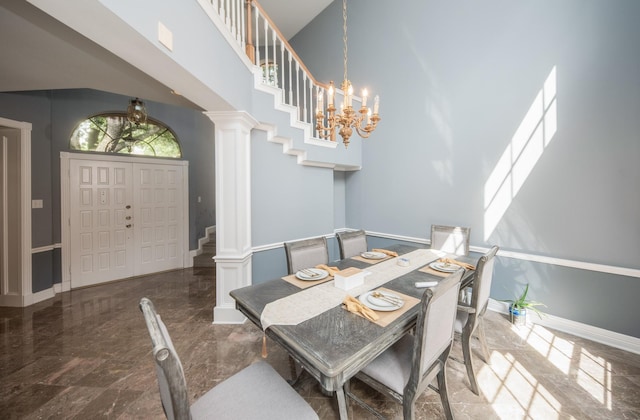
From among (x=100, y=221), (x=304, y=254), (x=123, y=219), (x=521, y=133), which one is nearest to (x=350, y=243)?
(x=304, y=254)

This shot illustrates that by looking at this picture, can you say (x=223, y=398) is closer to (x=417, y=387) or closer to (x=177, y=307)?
(x=417, y=387)

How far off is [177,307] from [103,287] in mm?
1720

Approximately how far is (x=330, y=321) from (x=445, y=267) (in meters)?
1.32

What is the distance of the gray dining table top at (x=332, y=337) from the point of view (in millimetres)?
1021

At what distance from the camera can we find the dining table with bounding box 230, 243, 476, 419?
1052mm

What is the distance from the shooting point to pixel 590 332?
2.37 m

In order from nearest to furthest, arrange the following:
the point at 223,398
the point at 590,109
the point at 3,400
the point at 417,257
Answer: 1. the point at 223,398
2. the point at 3,400
3. the point at 590,109
4. the point at 417,257

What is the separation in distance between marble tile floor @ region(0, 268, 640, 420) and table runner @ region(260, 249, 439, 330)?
2.20 feet

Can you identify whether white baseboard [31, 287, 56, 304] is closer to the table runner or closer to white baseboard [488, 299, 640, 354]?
the table runner

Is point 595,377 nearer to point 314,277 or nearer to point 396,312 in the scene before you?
point 396,312

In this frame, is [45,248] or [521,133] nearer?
[521,133]

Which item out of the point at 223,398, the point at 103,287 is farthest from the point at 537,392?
the point at 103,287

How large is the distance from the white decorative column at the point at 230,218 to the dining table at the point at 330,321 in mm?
1103

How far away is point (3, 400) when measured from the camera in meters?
1.70
